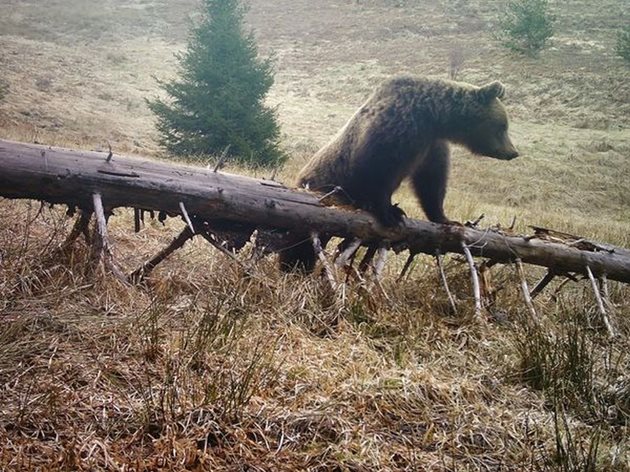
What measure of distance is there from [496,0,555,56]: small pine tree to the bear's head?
Answer: 32.3 metres

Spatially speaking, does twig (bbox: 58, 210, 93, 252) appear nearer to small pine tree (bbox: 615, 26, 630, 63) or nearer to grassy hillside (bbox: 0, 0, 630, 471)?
grassy hillside (bbox: 0, 0, 630, 471)

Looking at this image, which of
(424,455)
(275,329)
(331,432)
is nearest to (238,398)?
(331,432)

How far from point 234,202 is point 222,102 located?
39.5 feet

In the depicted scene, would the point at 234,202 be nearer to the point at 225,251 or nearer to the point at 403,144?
the point at 225,251

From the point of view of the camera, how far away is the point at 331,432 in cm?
261

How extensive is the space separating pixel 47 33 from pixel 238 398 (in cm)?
3930

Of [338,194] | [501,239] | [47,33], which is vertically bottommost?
[47,33]

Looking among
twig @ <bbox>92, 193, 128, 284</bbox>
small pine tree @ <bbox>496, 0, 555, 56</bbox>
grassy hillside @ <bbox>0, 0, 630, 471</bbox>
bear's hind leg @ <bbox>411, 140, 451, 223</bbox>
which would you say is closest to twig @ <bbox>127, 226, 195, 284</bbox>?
grassy hillside @ <bbox>0, 0, 630, 471</bbox>

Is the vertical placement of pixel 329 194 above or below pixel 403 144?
below

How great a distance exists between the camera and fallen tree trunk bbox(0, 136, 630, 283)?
13.7ft

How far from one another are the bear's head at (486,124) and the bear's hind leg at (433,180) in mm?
249

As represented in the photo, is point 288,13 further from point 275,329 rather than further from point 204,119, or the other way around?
point 275,329

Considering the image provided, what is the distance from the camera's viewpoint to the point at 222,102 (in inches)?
631

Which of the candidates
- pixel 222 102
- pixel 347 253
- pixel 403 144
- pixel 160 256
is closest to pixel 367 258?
pixel 347 253
